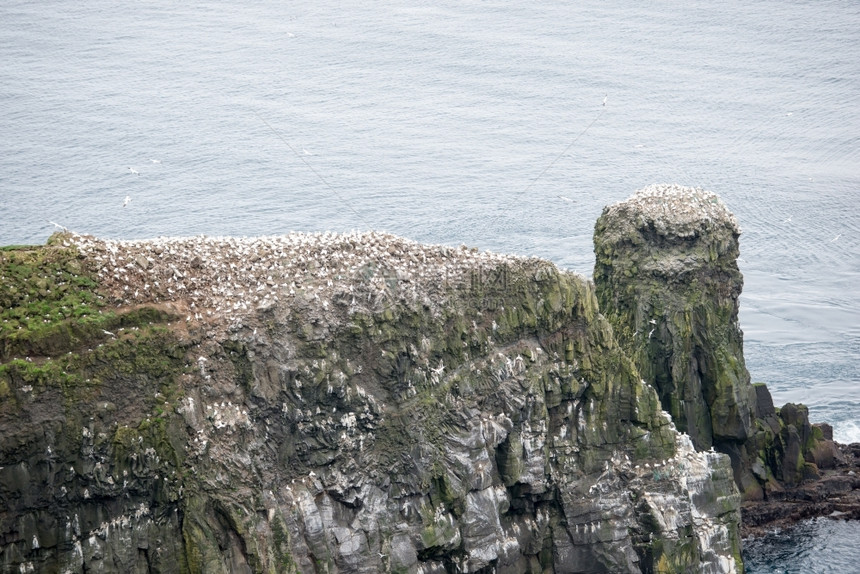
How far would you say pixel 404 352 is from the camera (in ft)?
186

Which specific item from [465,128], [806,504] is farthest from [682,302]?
[465,128]

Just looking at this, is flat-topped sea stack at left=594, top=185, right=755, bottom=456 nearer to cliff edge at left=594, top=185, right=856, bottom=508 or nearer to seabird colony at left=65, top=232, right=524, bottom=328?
cliff edge at left=594, top=185, right=856, bottom=508

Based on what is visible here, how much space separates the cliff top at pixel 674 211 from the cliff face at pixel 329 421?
Result: 1408 cm

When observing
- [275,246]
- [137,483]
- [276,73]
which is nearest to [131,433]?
[137,483]

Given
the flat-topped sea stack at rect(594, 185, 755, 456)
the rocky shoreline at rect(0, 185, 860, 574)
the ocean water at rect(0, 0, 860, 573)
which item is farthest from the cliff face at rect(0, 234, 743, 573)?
the ocean water at rect(0, 0, 860, 573)

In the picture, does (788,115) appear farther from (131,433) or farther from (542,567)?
(131,433)

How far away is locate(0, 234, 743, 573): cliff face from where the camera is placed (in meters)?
49.4

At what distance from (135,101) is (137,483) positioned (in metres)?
108

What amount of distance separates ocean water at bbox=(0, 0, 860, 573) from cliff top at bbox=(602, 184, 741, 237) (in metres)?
23.7

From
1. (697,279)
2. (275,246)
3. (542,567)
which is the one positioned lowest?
(542,567)

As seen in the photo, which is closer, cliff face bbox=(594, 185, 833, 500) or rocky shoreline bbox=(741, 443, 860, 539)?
cliff face bbox=(594, 185, 833, 500)

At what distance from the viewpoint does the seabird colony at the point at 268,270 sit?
53.8 metres

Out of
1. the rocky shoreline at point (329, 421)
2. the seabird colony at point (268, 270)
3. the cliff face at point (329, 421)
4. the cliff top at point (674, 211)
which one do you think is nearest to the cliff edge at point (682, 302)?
the cliff top at point (674, 211)

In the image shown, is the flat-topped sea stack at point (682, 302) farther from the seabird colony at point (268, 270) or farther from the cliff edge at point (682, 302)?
the seabird colony at point (268, 270)
